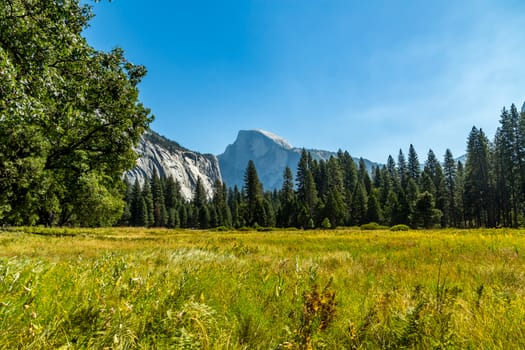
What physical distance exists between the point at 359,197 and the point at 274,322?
73.8 m

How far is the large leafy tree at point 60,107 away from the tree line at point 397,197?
5194 cm

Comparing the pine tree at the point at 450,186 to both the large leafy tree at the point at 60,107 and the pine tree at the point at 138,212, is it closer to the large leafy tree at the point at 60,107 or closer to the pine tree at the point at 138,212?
the large leafy tree at the point at 60,107

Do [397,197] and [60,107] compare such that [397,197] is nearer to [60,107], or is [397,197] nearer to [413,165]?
[413,165]

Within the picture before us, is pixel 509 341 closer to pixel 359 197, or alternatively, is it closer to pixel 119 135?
pixel 119 135

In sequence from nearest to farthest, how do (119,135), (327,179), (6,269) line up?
(6,269)
(119,135)
(327,179)

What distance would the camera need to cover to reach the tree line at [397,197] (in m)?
54.4

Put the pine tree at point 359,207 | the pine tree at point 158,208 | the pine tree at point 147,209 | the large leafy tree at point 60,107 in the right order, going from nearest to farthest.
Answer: the large leafy tree at point 60,107
the pine tree at point 359,207
the pine tree at point 147,209
the pine tree at point 158,208

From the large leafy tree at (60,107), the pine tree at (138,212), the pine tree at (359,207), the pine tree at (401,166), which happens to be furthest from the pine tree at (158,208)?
the pine tree at (401,166)

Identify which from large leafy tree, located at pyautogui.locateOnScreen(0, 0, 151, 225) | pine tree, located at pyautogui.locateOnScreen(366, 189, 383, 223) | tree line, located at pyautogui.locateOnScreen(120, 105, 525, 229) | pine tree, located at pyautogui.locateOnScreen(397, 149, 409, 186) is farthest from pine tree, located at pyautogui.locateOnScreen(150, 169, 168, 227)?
pine tree, located at pyautogui.locateOnScreen(397, 149, 409, 186)

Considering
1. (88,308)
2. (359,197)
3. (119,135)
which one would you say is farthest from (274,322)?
(359,197)

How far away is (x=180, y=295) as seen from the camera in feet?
8.43

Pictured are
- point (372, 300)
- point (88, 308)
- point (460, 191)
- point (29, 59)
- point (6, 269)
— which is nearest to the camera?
point (88, 308)

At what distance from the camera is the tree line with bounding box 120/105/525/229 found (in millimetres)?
54381

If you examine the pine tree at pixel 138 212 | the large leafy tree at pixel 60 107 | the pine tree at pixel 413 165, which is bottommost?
the pine tree at pixel 138 212
